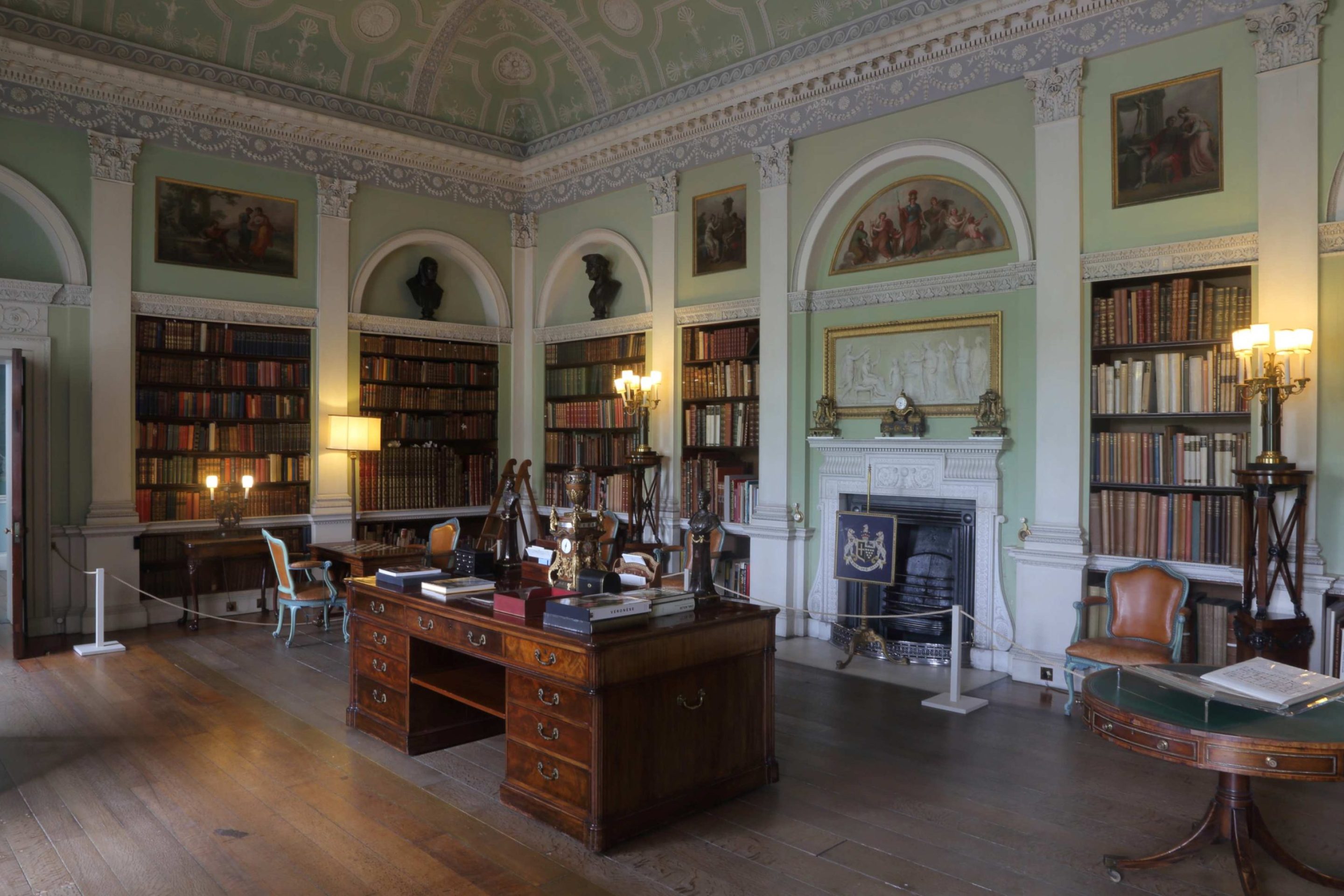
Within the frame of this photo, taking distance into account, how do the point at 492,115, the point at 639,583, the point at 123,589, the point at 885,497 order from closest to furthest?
the point at 639,583 → the point at 885,497 → the point at 123,589 → the point at 492,115

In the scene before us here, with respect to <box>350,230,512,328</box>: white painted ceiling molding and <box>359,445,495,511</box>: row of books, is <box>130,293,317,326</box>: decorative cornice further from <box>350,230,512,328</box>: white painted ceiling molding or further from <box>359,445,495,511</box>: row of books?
<box>359,445,495,511</box>: row of books

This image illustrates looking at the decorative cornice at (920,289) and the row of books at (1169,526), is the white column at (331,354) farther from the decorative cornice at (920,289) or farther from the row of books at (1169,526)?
the row of books at (1169,526)

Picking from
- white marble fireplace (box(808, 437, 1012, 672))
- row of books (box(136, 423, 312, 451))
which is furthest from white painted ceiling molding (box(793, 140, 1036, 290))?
row of books (box(136, 423, 312, 451))

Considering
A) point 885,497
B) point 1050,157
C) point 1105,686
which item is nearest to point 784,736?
point 1105,686

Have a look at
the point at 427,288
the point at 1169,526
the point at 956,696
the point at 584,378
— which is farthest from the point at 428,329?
the point at 1169,526

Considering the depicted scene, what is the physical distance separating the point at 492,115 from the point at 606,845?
868 cm

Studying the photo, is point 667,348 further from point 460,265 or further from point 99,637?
point 99,637

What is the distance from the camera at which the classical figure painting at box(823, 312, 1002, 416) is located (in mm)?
6828

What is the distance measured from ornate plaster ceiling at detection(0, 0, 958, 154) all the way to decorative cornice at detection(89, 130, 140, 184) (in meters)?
0.70

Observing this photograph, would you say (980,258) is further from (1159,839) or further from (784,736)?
(1159,839)

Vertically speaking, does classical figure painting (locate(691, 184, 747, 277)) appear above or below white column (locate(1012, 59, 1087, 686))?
above

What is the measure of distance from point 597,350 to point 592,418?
752mm

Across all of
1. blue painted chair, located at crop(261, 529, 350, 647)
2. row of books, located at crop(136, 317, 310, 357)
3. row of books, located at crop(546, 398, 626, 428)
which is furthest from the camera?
row of books, located at crop(546, 398, 626, 428)

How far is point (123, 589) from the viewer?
8.15 meters
